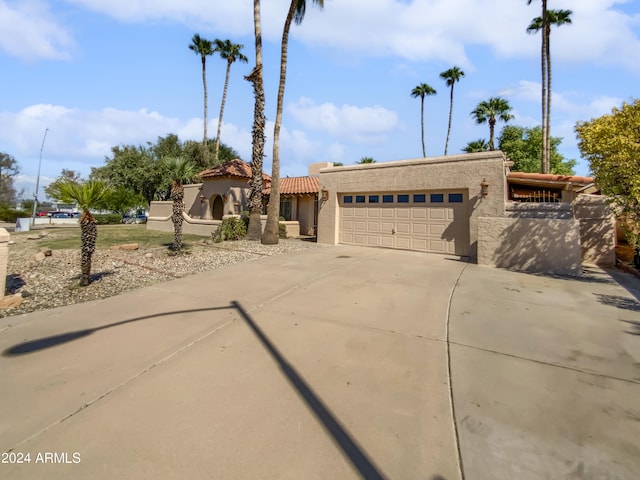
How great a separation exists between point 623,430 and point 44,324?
749 cm

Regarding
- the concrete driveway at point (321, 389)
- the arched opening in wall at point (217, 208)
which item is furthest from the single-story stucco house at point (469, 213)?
the arched opening in wall at point (217, 208)

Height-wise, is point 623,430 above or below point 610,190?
below

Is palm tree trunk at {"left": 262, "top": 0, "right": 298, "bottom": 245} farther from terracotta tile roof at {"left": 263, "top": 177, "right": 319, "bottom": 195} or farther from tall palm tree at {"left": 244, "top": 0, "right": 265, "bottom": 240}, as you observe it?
terracotta tile roof at {"left": 263, "top": 177, "right": 319, "bottom": 195}

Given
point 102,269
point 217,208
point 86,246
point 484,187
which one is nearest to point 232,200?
point 217,208

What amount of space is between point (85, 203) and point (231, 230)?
7419mm

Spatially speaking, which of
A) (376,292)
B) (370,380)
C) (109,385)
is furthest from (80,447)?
(376,292)

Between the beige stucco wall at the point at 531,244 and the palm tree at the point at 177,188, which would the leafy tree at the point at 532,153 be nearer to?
the beige stucco wall at the point at 531,244

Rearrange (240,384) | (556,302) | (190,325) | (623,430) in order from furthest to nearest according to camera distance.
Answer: (556,302) → (190,325) → (240,384) → (623,430)

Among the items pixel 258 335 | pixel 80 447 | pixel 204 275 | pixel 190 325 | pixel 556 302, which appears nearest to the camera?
pixel 80 447

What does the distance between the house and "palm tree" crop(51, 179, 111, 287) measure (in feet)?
34.7

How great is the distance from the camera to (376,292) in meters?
6.75

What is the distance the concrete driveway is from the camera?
7.70ft

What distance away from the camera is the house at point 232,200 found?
20312 millimetres

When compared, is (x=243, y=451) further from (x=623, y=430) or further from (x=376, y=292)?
(x=376, y=292)
